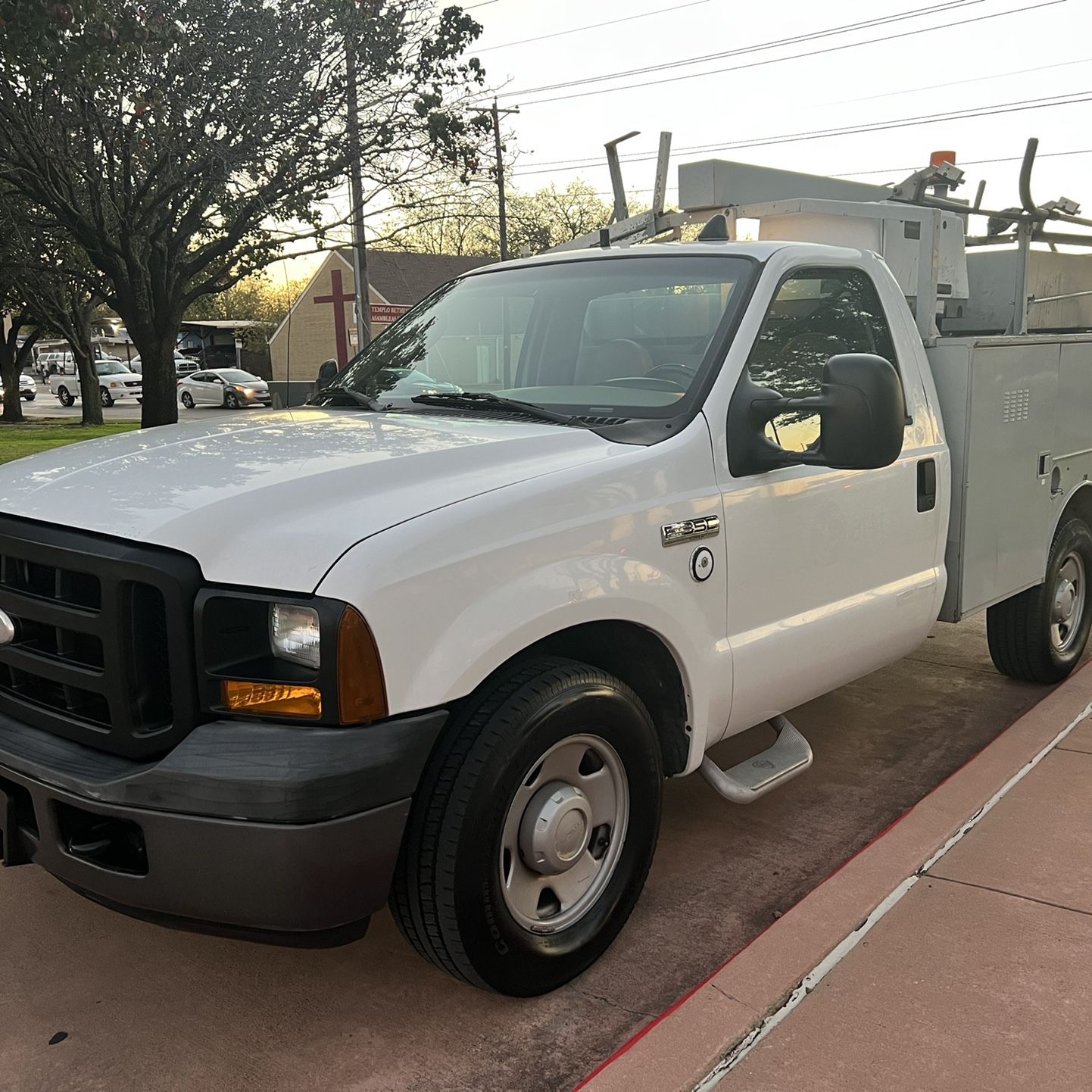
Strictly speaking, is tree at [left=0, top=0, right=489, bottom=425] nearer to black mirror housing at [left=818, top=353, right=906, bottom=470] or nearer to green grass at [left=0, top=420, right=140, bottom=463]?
green grass at [left=0, top=420, right=140, bottom=463]

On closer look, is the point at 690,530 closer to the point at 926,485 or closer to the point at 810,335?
the point at 810,335

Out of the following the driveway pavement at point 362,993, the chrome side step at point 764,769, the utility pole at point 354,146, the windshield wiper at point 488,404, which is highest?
the utility pole at point 354,146

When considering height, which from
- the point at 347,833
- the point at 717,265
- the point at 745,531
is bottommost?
the point at 347,833

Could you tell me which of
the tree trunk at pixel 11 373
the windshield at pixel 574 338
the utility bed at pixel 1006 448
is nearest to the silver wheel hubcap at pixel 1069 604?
the utility bed at pixel 1006 448

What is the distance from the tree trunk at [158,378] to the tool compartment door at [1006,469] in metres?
12.9

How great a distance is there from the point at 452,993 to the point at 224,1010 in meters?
0.59

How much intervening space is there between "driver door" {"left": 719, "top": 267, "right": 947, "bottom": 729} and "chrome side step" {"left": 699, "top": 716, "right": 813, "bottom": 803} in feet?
0.50

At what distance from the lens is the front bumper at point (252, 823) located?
89.5 inches

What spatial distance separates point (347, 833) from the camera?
231 cm

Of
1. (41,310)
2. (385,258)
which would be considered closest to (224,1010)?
(41,310)

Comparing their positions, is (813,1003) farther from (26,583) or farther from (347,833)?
(26,583)

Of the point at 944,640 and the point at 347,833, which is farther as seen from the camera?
→ the point at 944,640

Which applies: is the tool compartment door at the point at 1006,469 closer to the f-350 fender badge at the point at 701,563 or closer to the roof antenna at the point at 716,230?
the roof antenna at the point at 716,230

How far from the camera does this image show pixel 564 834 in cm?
281
